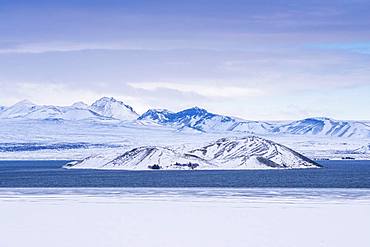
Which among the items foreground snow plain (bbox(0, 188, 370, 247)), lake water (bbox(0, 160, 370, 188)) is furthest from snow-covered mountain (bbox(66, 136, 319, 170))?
foreground snow plain (bbox(0, 188, 370, 247))

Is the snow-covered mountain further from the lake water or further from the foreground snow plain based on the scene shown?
the foreground snow plain

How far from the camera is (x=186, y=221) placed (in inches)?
1266

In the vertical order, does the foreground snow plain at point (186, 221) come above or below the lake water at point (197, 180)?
above

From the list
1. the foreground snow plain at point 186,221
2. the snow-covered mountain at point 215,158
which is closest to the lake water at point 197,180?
the snow-covered mountain at point 215,158

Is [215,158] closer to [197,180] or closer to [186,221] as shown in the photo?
[197,180]

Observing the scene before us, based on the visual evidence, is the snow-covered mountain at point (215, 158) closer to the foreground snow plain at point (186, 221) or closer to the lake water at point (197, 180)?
the lake water at point (197, 180)

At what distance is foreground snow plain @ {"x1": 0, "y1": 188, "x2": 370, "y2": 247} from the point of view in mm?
26453

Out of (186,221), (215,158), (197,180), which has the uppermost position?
(215,158)

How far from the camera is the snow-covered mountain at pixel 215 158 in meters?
127

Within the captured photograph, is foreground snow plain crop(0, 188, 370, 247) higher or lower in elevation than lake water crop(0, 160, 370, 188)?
higher

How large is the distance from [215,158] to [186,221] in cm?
10001

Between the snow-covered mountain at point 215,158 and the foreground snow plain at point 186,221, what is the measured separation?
80.5 metres

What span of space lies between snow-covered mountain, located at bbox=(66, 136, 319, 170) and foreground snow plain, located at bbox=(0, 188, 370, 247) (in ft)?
264

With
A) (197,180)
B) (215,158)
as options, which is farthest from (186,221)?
(215,158)
